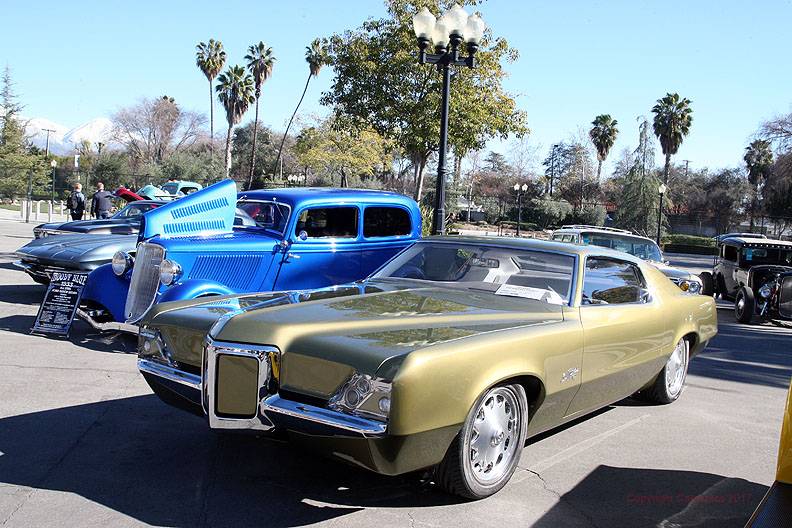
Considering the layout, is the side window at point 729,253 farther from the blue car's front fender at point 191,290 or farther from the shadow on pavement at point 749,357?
the blue car's front fender at point 191,290

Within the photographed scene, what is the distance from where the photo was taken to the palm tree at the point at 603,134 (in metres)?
59.3

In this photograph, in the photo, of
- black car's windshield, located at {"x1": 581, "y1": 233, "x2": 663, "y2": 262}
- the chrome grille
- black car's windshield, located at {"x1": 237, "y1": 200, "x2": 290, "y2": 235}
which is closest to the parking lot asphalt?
the chrome grille

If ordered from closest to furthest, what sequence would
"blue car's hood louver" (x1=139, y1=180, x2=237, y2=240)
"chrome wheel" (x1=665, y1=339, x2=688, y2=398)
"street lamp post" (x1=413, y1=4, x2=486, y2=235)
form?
"chrome wheel" (x1=665, y1=339, x2=688, y2=398) < "blue car's hood louver" (x1=139, y1=180, x2=237, y2=240) < "street lamp post" (x1=413, y1=4, x2=486, y2=235)

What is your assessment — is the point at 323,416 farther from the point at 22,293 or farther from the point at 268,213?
the point at 22,293

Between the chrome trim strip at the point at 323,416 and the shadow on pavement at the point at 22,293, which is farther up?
the chrome trim strip at the point at 323,416

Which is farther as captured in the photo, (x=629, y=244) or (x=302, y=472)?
(x=629, y=244)

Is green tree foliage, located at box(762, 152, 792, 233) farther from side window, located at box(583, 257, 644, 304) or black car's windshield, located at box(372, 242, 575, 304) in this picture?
black car's windshield, located at box(372, 242, 575, 304)

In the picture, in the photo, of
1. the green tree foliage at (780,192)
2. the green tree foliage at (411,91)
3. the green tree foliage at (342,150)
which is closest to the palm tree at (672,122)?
the green tree foliage at (780,192)

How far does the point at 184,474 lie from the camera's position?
400cm

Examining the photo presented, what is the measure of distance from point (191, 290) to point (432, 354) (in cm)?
399

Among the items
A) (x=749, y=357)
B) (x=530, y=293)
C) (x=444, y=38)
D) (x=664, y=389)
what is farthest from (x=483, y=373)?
(x=444, y=38)

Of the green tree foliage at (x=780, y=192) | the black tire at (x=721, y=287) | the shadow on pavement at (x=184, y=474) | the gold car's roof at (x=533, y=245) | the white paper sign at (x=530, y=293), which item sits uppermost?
the green tree foliage at (x=780, y=192)

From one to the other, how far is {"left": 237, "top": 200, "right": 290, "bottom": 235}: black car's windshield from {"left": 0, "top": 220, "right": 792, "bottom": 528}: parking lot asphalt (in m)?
2.51

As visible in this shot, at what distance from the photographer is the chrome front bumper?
3.20 meters
